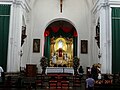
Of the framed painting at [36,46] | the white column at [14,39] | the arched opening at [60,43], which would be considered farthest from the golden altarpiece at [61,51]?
the white column at [14,39]

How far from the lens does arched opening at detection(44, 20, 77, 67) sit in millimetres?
23938

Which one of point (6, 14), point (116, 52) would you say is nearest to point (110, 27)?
point (116, 52)

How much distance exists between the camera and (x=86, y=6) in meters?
20.9

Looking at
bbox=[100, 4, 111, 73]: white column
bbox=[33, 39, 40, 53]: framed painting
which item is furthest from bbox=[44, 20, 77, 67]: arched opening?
bbox=[100, 4, 111, 73]: white column

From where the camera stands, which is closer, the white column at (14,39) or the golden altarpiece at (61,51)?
the white column at (14,39)

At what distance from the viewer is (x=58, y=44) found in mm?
25719

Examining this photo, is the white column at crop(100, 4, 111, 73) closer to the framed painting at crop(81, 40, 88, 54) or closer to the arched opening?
the framed painting at crop(81, 40, 88, 54)

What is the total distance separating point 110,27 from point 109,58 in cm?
202

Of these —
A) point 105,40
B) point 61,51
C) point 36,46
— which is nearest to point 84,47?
point 36,46

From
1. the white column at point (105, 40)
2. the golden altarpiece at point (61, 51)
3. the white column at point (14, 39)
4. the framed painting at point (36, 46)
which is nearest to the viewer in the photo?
the white column at point (105, 40)

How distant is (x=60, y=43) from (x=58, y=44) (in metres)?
0.29

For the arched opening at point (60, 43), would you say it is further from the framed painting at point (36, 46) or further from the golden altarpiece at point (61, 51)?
the framed painting at point (36, 46)

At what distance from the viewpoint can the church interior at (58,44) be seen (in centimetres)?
1326

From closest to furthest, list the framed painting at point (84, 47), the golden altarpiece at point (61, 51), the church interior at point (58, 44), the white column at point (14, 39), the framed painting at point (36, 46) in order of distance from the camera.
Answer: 1. the church interior at point (58, 44)
2. the white column at point (14, 39)
3. the framed painting at point (36, 46)
4. the framed painting at point (84, 47)
5. the golden altarpiece at point (61, 51)
